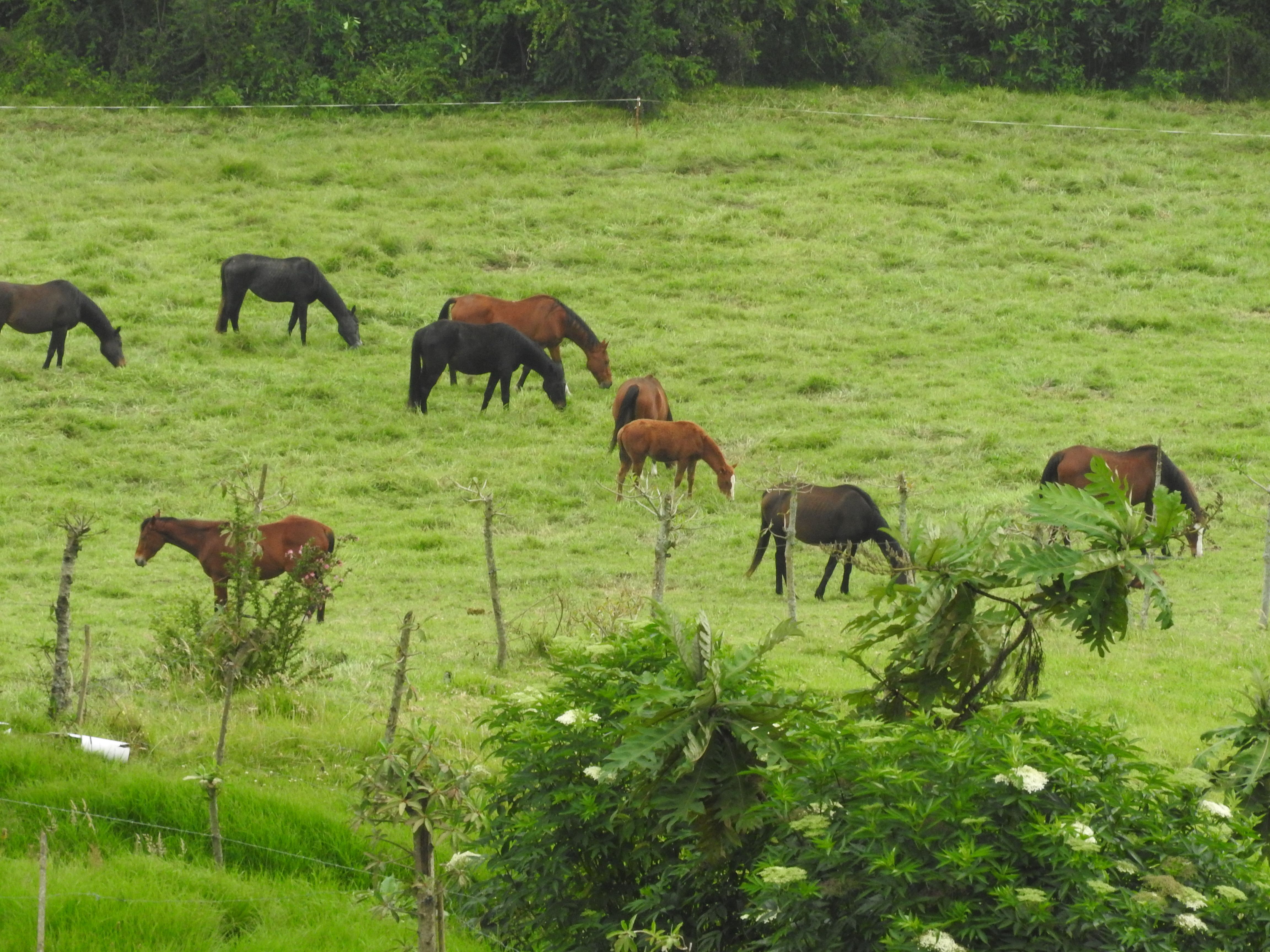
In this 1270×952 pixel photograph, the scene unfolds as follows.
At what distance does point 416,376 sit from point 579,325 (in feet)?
9.79

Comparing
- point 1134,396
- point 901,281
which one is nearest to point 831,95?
point 901,281

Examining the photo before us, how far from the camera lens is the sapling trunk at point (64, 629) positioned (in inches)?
285

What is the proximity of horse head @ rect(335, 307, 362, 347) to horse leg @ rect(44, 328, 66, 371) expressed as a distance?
3837 millimetres

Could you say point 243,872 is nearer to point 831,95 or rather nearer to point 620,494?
point 620,494

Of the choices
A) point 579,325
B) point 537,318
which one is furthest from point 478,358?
point 579,325

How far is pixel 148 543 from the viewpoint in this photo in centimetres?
1239

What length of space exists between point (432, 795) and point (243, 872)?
2.03 meters

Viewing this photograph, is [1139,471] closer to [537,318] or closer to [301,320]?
[537,318]

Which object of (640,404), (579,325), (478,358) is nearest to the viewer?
(640,404)

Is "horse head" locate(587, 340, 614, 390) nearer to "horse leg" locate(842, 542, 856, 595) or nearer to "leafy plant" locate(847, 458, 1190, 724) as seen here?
"horse leg" locate(842, 542, 856, 595)

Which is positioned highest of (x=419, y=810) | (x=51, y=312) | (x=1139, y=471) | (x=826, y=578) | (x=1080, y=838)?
(x=1080, y=838)

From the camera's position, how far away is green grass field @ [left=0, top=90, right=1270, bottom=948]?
1106cm

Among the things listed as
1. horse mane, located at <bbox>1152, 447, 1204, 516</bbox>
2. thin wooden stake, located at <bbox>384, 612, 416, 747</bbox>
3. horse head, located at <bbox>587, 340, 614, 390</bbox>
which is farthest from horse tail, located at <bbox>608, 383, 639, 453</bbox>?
thin wooden stake, located at <bbox>384, 612, 416, 747</bbox>

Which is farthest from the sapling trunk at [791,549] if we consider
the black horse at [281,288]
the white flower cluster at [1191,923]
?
the black horse at [281,288]
